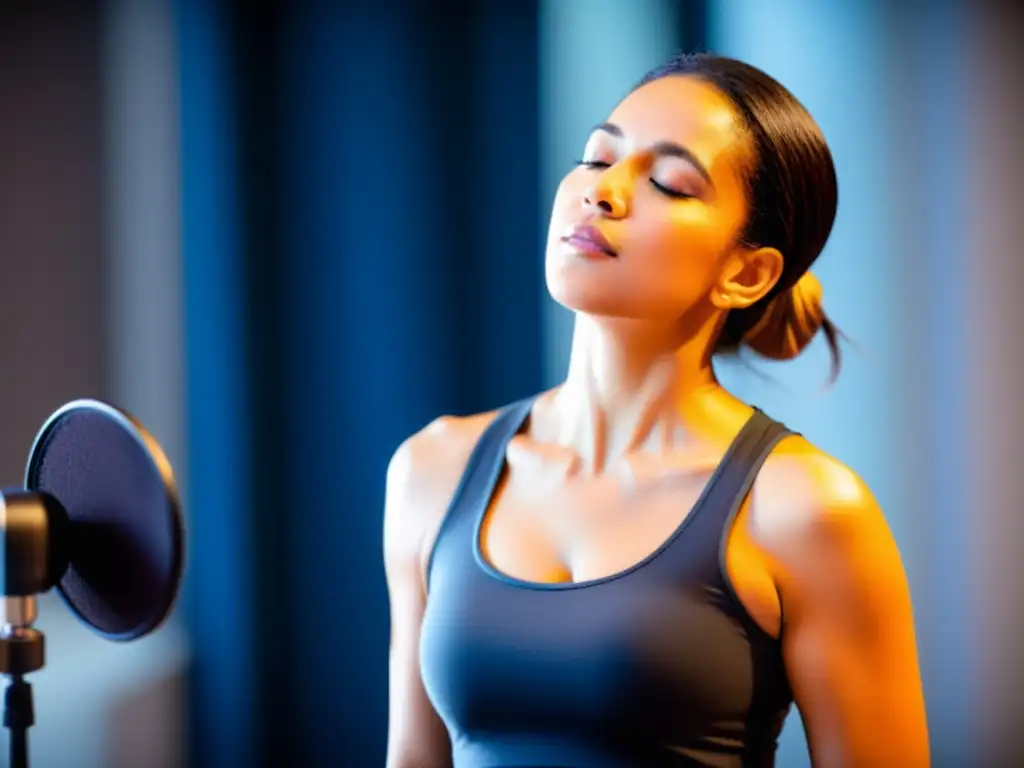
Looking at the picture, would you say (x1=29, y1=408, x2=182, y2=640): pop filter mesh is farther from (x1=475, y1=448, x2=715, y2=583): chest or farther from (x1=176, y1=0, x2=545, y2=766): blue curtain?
(x1=176, y1=0, x2=545, y2=766): blue curtain

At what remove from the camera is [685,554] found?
105 cm

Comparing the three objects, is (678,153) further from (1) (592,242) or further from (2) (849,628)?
(2) (849,628)

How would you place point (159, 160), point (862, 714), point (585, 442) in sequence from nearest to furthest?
point (862, 714)
point (585, 442)
point (159, 160)

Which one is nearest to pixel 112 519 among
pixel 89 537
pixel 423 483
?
pixel 89 537

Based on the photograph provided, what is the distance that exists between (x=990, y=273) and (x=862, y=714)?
28.4 inches

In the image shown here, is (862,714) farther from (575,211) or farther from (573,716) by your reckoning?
(575,211)

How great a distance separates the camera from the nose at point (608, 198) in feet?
A: 3.53

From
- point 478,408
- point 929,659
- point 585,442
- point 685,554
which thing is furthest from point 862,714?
point 478,408

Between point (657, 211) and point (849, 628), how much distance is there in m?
0.39

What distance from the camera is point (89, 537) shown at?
A: 1.00 meters

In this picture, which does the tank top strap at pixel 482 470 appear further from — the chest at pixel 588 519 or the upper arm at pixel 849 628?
the upper arm at pixel 849 628

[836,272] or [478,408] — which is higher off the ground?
[836,272]

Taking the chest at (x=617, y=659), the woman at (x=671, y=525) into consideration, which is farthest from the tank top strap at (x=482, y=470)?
the chest at (x=617, y=659)

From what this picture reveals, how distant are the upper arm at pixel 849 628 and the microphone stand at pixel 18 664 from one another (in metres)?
0.60
